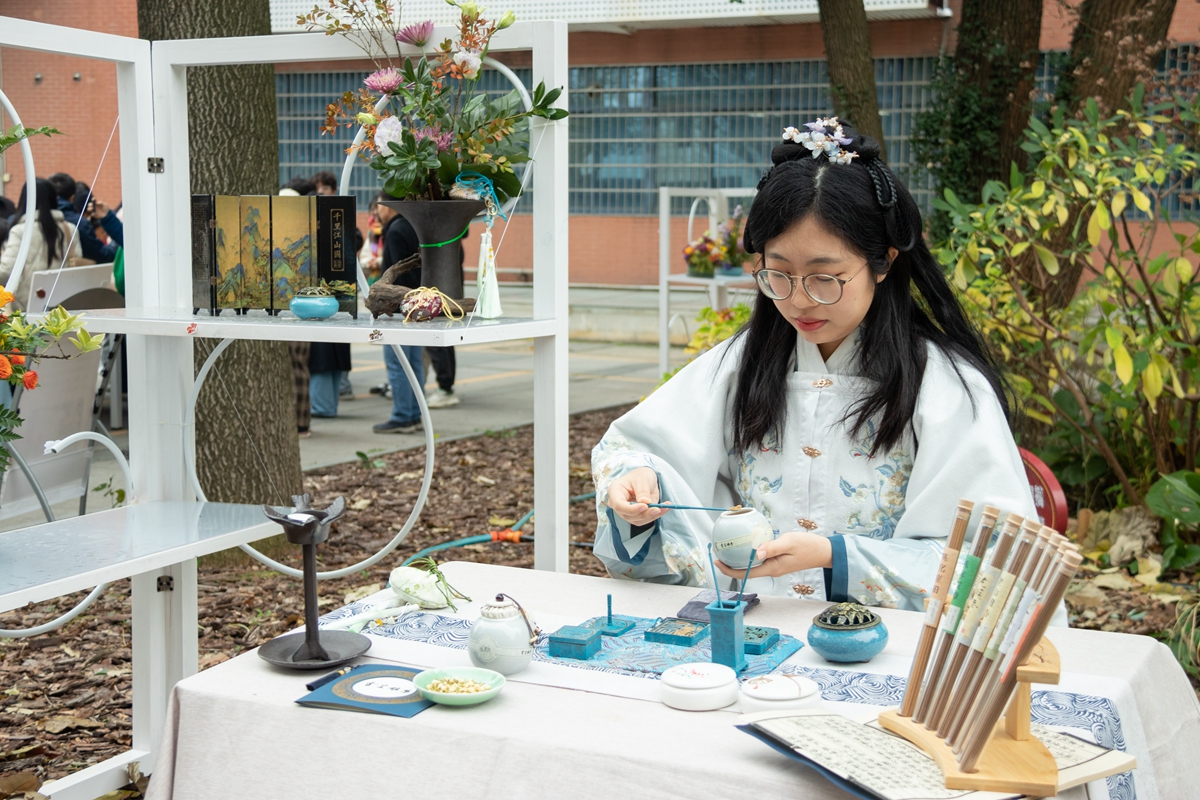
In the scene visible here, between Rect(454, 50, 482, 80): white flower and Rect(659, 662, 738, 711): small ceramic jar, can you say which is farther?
→ Rect(454, 50, 482, 80): white flower

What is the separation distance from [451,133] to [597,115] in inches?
535

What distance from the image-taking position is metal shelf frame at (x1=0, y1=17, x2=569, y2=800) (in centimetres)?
247

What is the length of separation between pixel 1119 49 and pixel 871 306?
145 inches

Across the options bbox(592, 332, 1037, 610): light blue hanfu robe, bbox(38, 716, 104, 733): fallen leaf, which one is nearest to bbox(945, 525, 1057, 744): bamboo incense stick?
bbox(592, 332, 1037, 610): light blue hanfu robe

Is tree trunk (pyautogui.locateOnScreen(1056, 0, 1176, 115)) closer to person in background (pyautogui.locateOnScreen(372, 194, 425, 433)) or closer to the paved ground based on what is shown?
the paved ground

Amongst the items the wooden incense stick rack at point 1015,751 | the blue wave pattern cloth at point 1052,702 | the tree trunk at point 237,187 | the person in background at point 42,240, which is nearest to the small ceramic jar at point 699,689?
the blue wave pattern cloth at point 1052,702

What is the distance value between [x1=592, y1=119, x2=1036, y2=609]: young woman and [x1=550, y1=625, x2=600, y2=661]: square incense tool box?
32 centimetres

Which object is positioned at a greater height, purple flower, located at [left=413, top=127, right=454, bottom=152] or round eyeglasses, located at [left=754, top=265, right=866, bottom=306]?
purple flower, located at [left=413, top=127, right=454, bottom=152]

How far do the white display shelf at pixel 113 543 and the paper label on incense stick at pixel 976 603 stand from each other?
5.13 ft

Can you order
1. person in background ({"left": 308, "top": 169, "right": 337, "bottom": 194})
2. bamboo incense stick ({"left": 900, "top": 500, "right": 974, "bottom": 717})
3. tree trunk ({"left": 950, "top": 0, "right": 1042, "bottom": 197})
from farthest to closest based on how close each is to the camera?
person in background ({"left": 308, "top": 169, "right": 337, "bottom": 194}) → tree trunk ({"left": 950, "top": 0, "right": 1042, "bottom": 197}) → bamboo incense stick ({"left": 900, "top": 500, "right": 974, "bottom": 717})

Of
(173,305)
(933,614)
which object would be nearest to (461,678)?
(933,614)

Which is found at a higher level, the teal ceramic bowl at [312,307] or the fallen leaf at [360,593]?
the teal ceramic bowl at [312,307]

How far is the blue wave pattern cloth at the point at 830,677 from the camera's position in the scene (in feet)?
5.25

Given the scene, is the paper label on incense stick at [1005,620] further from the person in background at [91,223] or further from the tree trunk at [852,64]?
the person in background at [91,223]
